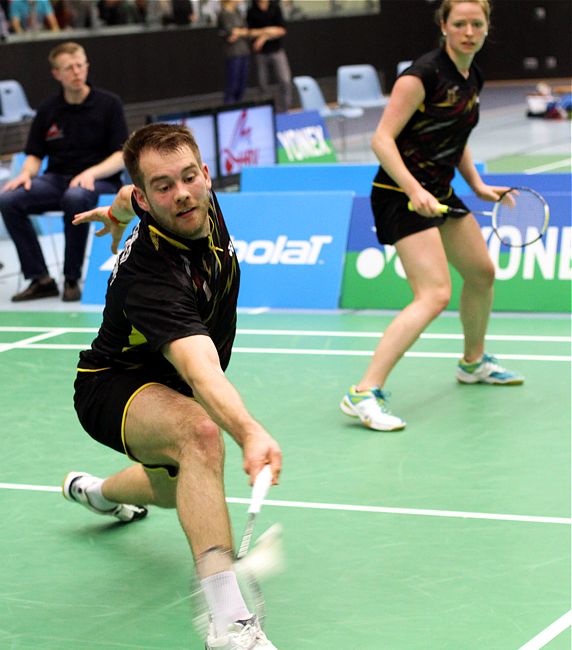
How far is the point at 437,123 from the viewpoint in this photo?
555 cm

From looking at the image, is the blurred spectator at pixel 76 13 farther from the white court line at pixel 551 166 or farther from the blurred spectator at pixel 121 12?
the white court line at pixel 551 166

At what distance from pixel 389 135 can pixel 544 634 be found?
2602 mm

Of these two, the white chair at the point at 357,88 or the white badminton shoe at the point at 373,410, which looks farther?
the white chair at the point at 357,88

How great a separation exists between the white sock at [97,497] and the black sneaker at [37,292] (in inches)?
185

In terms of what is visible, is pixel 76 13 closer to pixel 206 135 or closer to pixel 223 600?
pixel 206 135

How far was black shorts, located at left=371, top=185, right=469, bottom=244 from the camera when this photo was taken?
554 cm

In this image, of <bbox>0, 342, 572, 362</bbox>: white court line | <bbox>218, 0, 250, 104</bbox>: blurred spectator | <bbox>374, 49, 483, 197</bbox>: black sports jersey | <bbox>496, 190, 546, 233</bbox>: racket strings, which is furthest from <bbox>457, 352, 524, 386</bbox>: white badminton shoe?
<bbox>218, 0, 250, 104</bbox>: blurred spectator

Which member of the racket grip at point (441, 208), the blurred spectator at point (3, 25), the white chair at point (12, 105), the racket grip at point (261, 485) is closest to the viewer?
the racket grip at point (261, 485)

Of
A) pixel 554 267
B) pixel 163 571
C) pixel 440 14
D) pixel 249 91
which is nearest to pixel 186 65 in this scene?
pixel 249 91

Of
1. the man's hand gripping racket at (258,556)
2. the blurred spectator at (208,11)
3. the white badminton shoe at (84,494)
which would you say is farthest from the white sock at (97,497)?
the blurred spectator at (208,11)

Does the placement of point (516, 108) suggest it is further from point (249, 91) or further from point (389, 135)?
point (389, 135)

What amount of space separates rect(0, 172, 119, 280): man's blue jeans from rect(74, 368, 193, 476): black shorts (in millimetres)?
A: 4983

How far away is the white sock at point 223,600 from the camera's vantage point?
302 centimetres

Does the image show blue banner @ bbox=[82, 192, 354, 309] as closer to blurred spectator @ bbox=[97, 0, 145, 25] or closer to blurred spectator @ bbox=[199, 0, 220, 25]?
blurred spectator @ bbox=[97, 0, 145, 25]
